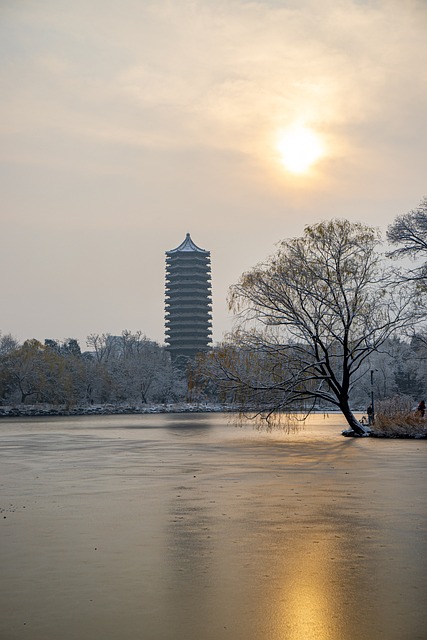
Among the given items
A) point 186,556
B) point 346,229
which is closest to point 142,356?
point 346,229

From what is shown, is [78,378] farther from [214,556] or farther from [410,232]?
[214,556]

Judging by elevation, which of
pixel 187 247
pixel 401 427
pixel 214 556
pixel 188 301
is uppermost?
pixel 187 247

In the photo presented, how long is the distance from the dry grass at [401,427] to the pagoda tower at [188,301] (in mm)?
102905

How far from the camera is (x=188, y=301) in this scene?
467ft

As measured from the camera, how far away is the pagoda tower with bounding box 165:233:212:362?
460 ft

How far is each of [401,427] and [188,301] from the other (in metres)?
111

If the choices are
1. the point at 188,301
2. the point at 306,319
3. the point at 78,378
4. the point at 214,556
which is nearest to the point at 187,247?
the point at 188,301

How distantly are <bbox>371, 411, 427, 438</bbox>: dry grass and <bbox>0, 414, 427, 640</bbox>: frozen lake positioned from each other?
14.5 meters

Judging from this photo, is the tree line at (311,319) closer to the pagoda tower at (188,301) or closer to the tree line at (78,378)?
the tree line at (78,378)

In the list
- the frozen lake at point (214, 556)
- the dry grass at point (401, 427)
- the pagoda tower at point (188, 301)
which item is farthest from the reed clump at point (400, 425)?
the pagoda tower at point (188, 301)

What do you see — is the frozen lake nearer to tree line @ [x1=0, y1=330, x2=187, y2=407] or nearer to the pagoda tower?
tree line @ [x1=0, y1=330, x2=187, y2=407]

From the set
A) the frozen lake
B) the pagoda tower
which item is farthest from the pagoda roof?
the frozen lake

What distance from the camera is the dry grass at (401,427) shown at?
3200cm

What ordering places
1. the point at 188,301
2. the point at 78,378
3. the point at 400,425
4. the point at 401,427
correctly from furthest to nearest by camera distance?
the point at 188,301, the point at 78,378, the point at 400,425, the point at 401,427
